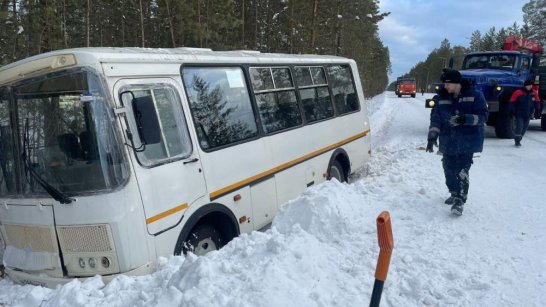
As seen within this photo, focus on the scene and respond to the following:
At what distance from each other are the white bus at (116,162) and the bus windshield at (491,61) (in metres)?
13.1

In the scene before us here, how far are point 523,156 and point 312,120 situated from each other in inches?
266

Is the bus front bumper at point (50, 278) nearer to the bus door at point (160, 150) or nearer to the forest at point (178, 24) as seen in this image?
the bus door at point (160, 150)

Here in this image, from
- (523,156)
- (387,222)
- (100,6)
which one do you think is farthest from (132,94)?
(100,6)

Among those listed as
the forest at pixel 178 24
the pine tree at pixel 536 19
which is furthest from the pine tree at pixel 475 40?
the forest at pixel 178 24

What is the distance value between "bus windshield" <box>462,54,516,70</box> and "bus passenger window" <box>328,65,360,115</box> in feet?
29.0

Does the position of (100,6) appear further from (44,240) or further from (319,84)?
(44,240)

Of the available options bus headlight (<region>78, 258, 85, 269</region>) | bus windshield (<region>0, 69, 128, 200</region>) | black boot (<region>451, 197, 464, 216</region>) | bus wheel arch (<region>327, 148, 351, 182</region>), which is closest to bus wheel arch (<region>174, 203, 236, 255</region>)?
bus headlight (<region>78, 258, 85, 269</region>)

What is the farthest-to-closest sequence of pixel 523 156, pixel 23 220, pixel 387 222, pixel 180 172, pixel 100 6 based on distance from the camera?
pixel 100 6 < pixel 523 156 < pixel 180 172 < pixel 23 220 < pixel 387 222

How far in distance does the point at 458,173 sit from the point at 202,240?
3.71m

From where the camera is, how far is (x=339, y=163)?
8.27 m

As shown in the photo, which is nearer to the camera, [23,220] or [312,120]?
[23,220]

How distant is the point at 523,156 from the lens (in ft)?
35.2

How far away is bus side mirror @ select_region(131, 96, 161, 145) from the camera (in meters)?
3.79

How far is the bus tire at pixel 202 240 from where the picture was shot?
438 cm
